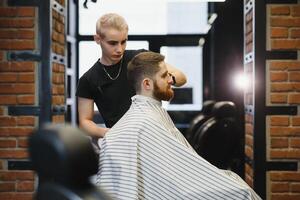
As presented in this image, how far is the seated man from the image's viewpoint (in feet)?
6.92

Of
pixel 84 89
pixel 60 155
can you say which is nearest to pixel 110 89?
pixel 84 89

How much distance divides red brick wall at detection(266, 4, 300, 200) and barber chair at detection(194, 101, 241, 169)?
166cm

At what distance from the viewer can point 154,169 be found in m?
2.16

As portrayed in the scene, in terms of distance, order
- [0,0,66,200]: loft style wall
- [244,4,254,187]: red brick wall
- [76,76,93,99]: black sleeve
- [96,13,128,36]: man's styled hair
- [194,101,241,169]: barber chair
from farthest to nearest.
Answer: [194,101,241,169]: barber chair < [244,4,254,187]: red brick wall < [0,0,66,200]: loft style wall < [76,76,93,99]: black sleeve < [96,13,128,36]: man's styled hair

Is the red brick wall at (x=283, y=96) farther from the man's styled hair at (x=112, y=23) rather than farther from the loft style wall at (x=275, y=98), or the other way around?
the man's styled hair at (x=112, y=23)

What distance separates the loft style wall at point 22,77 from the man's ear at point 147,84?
0.93m

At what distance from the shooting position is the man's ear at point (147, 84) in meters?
2.35

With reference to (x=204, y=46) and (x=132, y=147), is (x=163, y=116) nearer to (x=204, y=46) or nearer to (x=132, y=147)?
(x=132, y=147)

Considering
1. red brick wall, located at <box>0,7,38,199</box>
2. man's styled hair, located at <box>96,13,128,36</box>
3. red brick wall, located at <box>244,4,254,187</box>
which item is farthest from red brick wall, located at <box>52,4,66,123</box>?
red brick wall, located at <box>244,4,254,187</box>

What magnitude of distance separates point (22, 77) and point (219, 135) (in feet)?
8.18

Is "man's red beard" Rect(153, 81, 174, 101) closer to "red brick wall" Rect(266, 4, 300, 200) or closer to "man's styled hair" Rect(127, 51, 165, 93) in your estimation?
"man's styled hair" Rect(127, 51, 165, 93)

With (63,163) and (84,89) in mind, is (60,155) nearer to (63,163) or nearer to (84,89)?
(63,163)

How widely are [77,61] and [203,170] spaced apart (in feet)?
17.3

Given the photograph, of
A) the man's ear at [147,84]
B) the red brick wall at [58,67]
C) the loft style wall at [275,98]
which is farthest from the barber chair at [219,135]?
the man's ear at [147,84]
